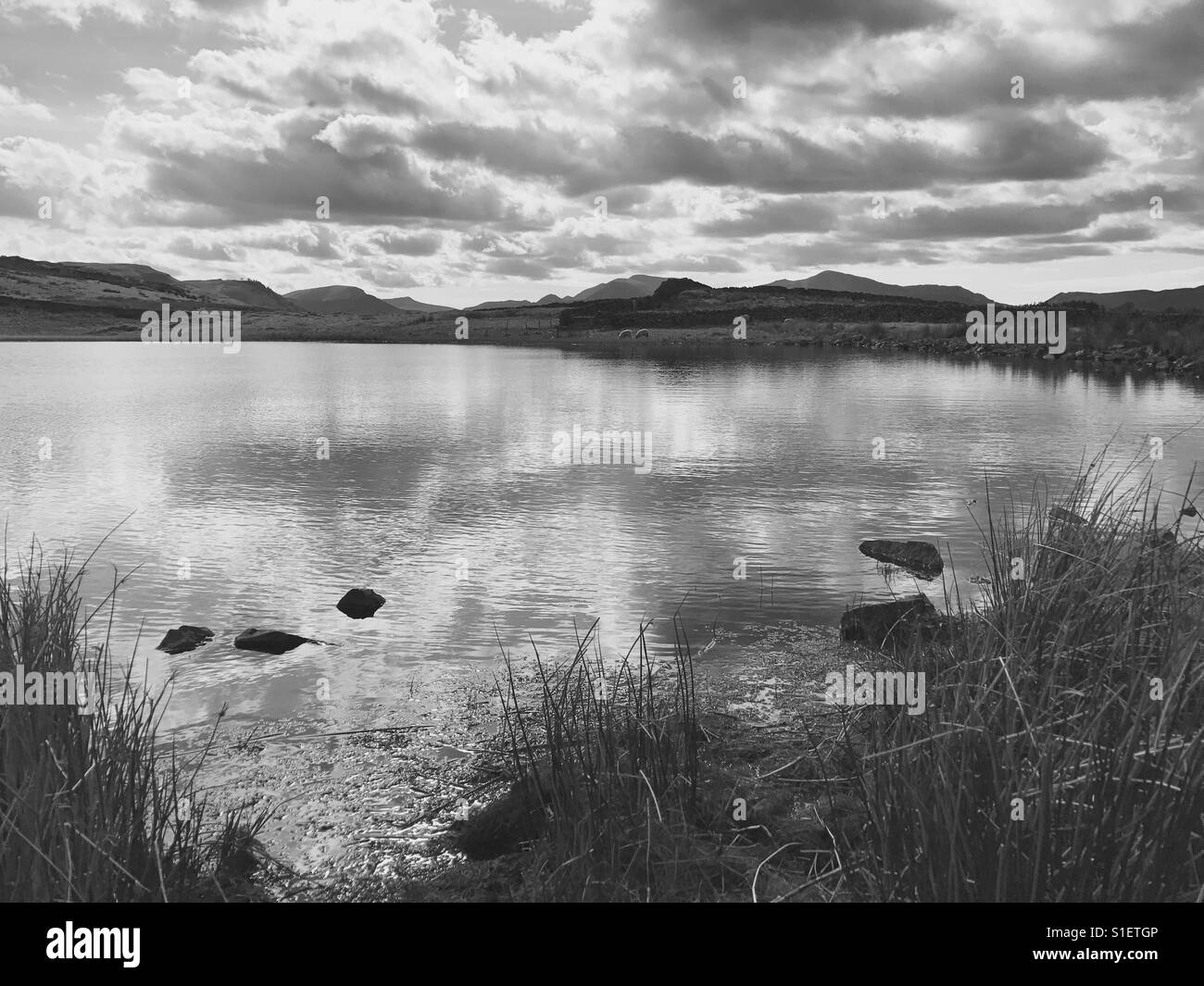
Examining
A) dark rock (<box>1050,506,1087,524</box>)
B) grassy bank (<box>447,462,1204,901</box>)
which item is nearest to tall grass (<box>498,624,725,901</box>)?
grassy bank (<box>447,462,1204,901</box>)

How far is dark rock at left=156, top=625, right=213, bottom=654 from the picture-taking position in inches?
366

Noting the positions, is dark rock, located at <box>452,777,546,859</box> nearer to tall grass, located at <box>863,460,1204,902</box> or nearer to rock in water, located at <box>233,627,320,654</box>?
tall grass, located at <box>863,460,1204,902</box>

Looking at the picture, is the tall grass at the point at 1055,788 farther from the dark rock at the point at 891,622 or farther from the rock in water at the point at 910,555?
the rock in water at the point at 910,555

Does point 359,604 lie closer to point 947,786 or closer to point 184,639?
point 184,639

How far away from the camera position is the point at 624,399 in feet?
122

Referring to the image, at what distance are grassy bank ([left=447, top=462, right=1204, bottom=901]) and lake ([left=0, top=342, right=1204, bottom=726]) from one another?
297cm

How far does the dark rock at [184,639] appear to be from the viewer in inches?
366

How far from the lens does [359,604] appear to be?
1059 centimetres

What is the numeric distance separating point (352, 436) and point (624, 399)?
13.6 m

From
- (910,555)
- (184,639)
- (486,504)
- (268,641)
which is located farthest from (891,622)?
(486,504)

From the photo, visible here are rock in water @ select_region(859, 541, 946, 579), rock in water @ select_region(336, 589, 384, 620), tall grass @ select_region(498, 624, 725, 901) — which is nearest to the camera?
tall grass @ select_region(498, 624, 725, 901)

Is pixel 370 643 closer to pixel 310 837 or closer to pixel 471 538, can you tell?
pixel 310 837

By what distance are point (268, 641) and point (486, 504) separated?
26.1 feet
